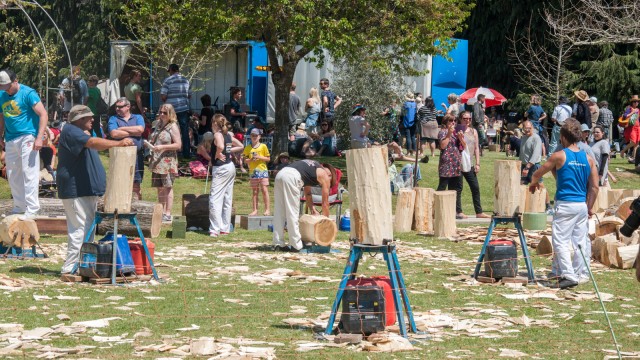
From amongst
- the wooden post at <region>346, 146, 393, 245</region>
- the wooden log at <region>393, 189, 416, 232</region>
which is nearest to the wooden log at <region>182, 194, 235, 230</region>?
the wooden log at <region>393, 189, 416, 232</region>

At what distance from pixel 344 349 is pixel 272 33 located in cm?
1672

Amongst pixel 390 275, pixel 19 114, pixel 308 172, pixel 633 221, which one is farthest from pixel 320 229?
pixel 633 221

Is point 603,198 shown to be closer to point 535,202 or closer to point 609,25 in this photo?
point 535,202

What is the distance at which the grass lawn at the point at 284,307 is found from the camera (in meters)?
8.85

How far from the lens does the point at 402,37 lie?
81.3 ft

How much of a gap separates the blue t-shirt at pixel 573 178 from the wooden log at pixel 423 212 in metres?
6.01

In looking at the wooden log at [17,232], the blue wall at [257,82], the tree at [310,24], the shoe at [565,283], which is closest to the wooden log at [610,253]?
the shoe at [565,283]

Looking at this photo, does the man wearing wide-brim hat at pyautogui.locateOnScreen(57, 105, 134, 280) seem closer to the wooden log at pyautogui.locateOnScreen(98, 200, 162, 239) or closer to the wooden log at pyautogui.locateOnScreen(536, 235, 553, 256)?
the wooden log at pyautogui.locateOnScreen(98, 200, 162, 239)

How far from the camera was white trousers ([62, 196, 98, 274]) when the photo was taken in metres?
11.9

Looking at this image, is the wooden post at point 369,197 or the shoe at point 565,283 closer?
the wooden post at point 369,197

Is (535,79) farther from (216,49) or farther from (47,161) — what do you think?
(47,161)

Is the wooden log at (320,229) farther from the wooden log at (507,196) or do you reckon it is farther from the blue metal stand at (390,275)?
the blue metal stand at (390,275)

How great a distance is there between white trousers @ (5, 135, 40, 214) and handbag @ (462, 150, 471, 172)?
782 centimetres

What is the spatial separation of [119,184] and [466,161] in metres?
8.61
